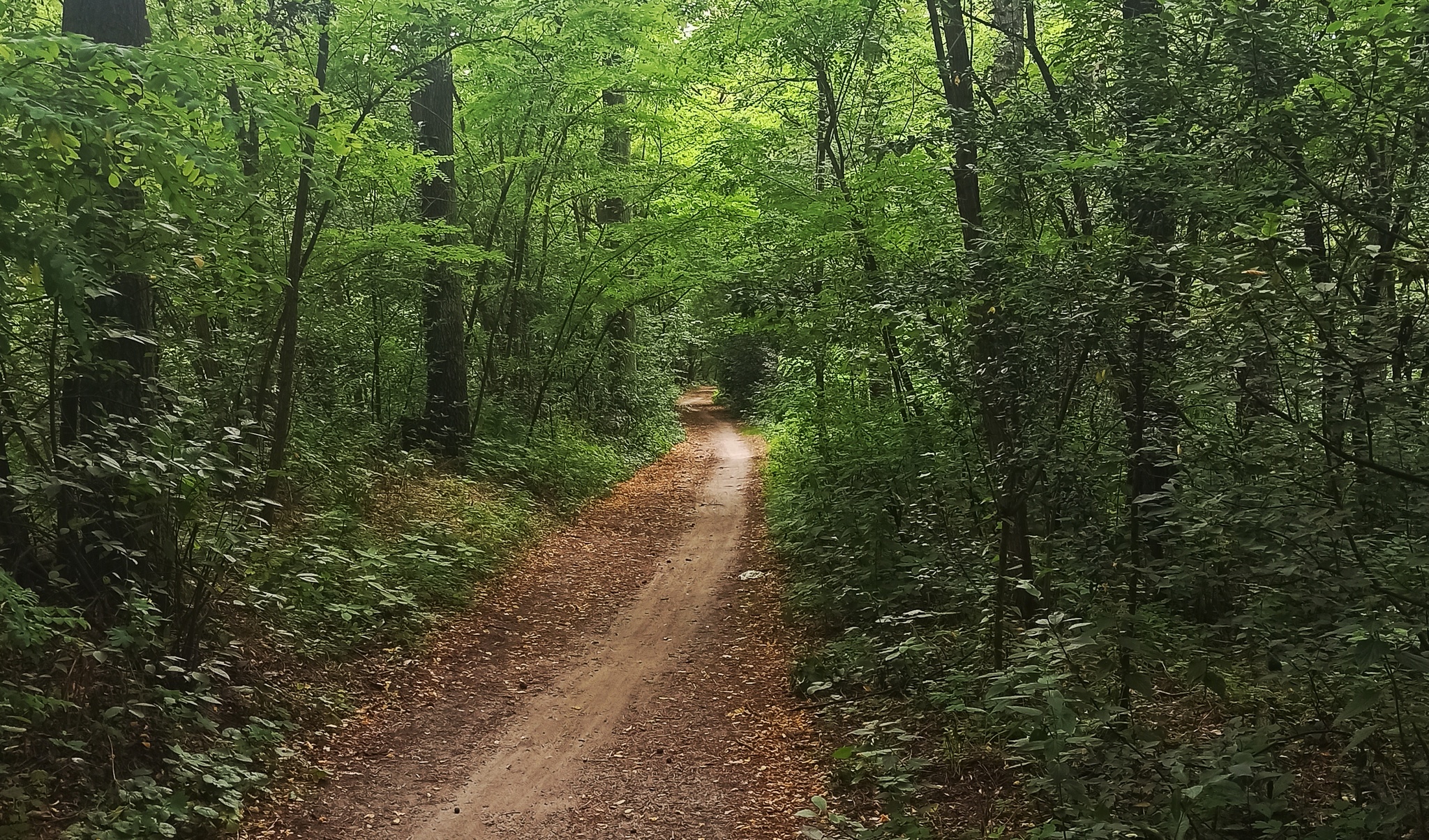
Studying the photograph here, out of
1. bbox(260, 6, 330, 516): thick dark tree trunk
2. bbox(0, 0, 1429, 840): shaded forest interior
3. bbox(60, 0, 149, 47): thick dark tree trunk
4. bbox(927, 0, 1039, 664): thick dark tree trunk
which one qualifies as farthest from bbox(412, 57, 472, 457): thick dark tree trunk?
bbox(927, 0, 1039, 664): thick dark tree trunk

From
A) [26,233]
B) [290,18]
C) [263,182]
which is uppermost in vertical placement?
[290,18]

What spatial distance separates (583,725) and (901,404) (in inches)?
210

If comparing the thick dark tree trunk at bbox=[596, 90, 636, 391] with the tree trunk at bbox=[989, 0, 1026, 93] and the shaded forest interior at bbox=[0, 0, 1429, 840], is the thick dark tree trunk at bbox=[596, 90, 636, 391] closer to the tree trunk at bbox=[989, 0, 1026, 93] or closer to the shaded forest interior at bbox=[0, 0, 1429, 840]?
the shaded forest interior at bbox=[0, 0, 1429, 840]

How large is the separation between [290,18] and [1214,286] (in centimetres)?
934

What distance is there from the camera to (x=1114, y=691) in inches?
198

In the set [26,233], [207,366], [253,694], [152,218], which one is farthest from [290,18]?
[253,694]

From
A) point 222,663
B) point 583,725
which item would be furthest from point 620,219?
point 222,663

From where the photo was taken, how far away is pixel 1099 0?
6.42 m

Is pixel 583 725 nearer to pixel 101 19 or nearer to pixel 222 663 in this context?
pixel 222 663

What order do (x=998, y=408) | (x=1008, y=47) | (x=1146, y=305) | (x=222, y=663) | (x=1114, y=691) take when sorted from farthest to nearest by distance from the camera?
(x=1008, y=47) → (x=998, y=408) → (x=222, y=663) → (x=1114, y=691) → (x=1146, y=305)

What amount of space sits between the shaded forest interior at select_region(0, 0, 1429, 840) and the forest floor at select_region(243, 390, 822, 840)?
0.35 meters

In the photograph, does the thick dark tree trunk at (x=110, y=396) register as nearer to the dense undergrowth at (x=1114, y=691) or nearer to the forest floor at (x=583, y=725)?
the forest floor at (x=583, y=725)

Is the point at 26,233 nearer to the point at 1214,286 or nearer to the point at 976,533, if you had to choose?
the point at 1214,286

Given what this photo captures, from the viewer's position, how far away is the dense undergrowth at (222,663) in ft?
14.5
